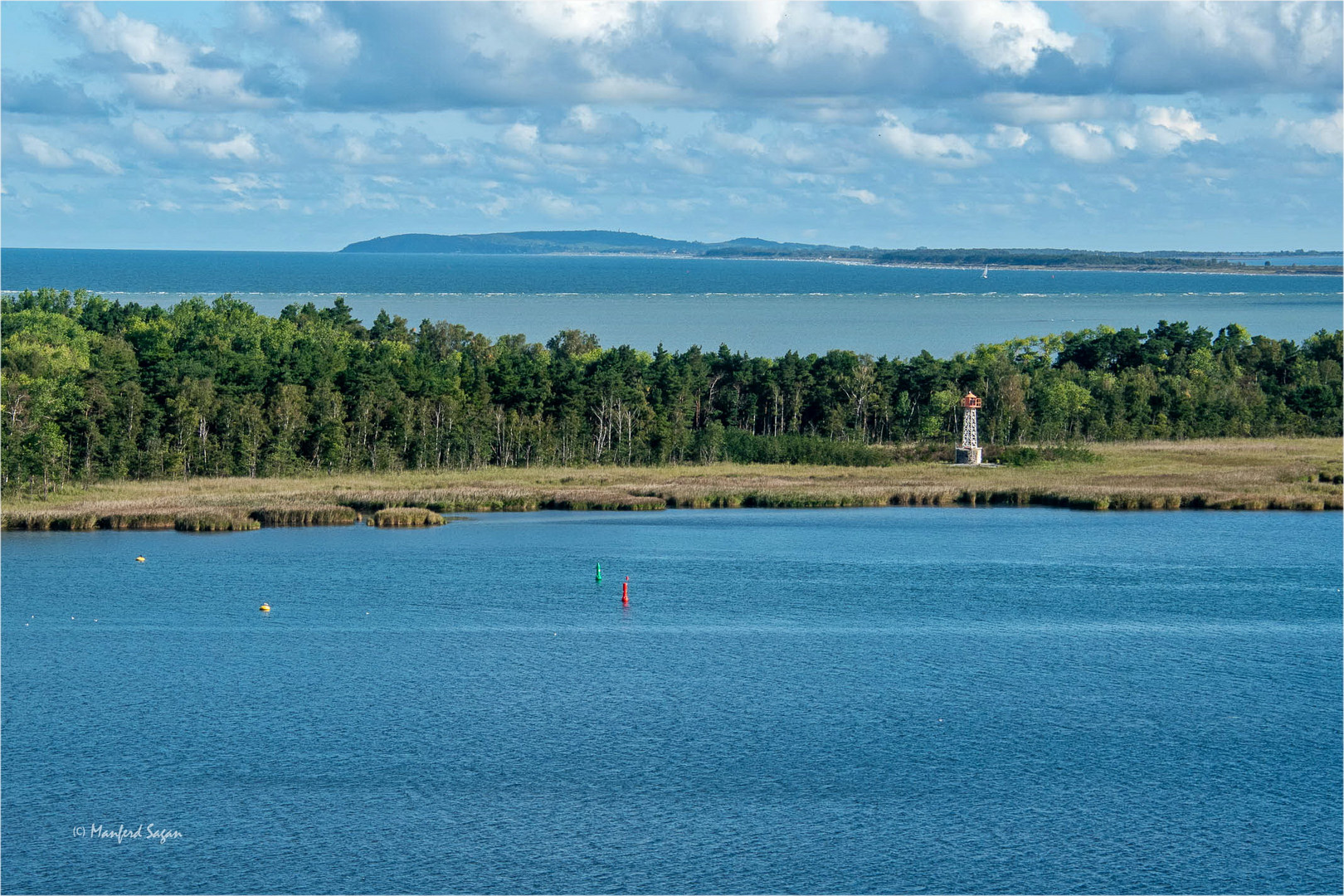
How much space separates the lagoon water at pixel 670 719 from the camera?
106 ft

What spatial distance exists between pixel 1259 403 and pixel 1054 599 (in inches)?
2603

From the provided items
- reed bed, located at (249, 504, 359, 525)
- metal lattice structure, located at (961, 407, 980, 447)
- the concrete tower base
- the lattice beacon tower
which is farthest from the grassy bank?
metal lattice structure, located at (961, 407, 980, 447)

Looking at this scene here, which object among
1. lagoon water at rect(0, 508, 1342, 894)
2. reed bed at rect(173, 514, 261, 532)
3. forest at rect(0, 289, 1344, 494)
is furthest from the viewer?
forest at rect(0, 289, 1344, 494)

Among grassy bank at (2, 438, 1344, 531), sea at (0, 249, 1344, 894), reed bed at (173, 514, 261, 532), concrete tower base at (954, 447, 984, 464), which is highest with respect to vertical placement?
concrete tower base at (954, 447, 984, 464)

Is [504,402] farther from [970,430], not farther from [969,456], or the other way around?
[970,430]

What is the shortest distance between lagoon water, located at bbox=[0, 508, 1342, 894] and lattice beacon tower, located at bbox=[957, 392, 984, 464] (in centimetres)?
2973

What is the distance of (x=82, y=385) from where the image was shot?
8188cm

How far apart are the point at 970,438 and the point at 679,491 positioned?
25.2 metres

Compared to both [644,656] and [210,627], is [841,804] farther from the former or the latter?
[210,627]

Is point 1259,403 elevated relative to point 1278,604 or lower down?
elevated

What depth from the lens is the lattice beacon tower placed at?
95312 millimetres

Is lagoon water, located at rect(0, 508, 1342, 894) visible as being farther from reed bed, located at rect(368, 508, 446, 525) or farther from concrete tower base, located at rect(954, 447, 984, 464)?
concrete tower base, located at rect(954, 447, 984, 464)

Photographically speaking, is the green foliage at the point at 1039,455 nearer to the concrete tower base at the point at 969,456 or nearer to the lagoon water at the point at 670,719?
A: the concrete tower base at the point at 969,456

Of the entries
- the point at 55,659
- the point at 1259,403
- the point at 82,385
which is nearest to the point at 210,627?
the point at 55,659
